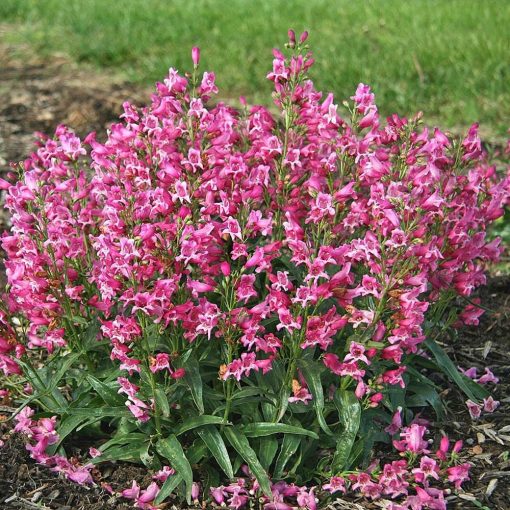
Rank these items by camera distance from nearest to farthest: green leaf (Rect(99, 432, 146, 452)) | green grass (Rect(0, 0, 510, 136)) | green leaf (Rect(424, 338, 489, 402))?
green leaf (Rect(99, 432, 146, 452)) < green leaf (Rect(424, 338, 489, 402)) < green grass (Rect(0, 0, 510, 136))

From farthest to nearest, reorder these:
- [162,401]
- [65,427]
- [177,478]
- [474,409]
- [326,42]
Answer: [326,42] < [474,409] < [65,427] < [177,478] < [162,401]

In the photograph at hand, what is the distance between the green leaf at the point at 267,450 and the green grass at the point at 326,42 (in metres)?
4.90

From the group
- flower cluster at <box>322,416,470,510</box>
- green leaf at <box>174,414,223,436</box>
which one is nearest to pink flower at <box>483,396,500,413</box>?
flower cluster at <box>322,416,470,510</box>

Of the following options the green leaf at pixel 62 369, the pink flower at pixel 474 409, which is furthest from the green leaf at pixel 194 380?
the pink flower at pixel 474 409

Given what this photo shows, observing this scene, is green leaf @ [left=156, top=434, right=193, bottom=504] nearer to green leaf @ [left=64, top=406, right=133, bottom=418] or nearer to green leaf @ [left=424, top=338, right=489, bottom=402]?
green leaf @ [left=64, top=406, right=133, bottom=418]

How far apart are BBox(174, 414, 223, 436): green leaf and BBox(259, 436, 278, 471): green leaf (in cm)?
22

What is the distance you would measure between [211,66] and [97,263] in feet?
Result: 20.2

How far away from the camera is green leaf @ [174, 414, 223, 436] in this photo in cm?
352

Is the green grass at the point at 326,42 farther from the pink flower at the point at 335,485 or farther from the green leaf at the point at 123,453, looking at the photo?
the green leaf at the point at 123,453

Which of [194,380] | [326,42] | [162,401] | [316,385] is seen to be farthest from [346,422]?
[326,42]

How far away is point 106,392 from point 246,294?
32.0 inches

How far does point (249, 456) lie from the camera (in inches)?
138

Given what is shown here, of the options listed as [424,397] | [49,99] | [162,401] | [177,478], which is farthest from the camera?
[49,99]

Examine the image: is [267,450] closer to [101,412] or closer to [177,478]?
[177,478]
